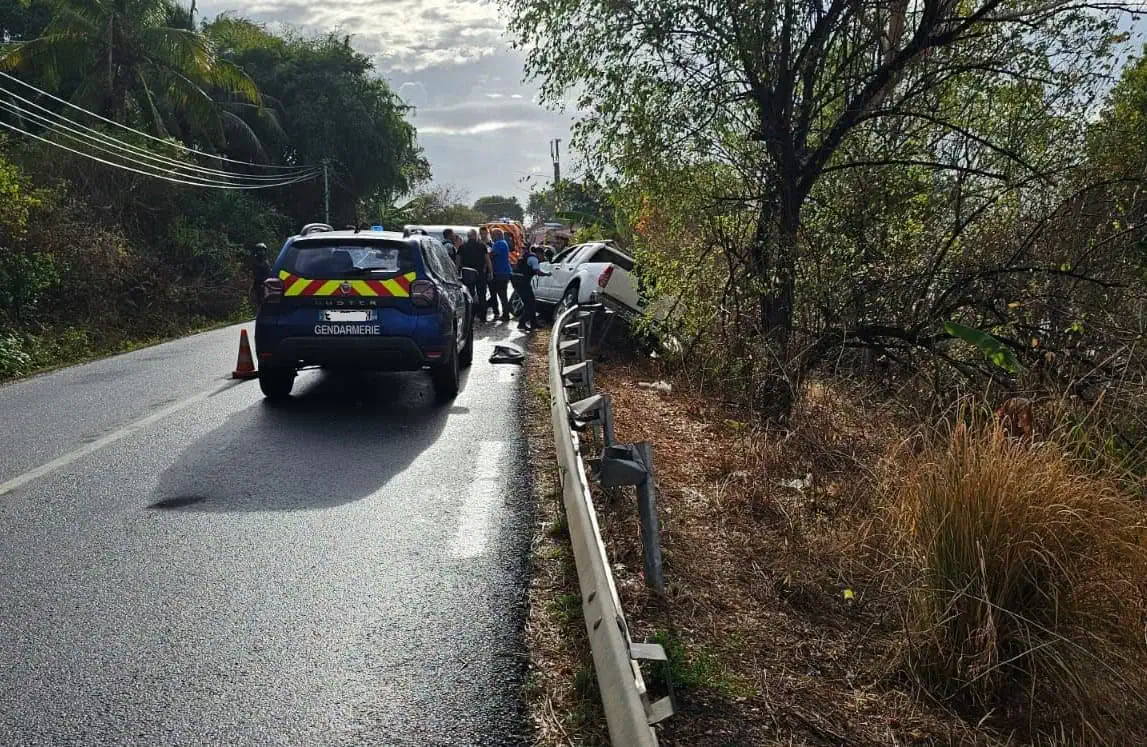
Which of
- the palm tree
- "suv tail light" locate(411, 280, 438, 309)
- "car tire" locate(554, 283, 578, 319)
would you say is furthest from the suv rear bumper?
the palm tree

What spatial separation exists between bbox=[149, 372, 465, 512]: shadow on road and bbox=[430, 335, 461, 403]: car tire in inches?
6.1

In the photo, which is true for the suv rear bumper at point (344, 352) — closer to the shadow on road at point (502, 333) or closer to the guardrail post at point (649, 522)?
the guardrail post at point (649, 522)

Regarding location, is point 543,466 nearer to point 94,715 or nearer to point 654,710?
point 94,715

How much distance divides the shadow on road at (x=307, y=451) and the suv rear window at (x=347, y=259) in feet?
4.45

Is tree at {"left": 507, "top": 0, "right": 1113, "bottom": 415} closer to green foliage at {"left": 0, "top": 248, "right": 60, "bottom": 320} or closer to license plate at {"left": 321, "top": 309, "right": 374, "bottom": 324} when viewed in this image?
license plate at {"left": 321, "top": 309, "right": 374, "bottom": 324}

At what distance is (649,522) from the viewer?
4379 millimetres

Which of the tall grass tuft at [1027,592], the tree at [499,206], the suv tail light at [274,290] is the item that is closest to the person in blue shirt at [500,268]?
the suv tail light at [274,290]

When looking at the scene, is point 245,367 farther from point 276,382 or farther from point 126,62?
point 126,62

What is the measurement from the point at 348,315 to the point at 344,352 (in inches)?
14.2

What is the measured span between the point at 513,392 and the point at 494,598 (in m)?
6.68

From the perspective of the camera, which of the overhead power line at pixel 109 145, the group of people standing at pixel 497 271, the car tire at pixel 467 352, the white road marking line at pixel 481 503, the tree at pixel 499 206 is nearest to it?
the white road marking line at pixel 481 503

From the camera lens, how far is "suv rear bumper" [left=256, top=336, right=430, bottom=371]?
31.7 feet

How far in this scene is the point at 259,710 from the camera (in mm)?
3609

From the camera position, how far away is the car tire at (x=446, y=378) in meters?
10.4
